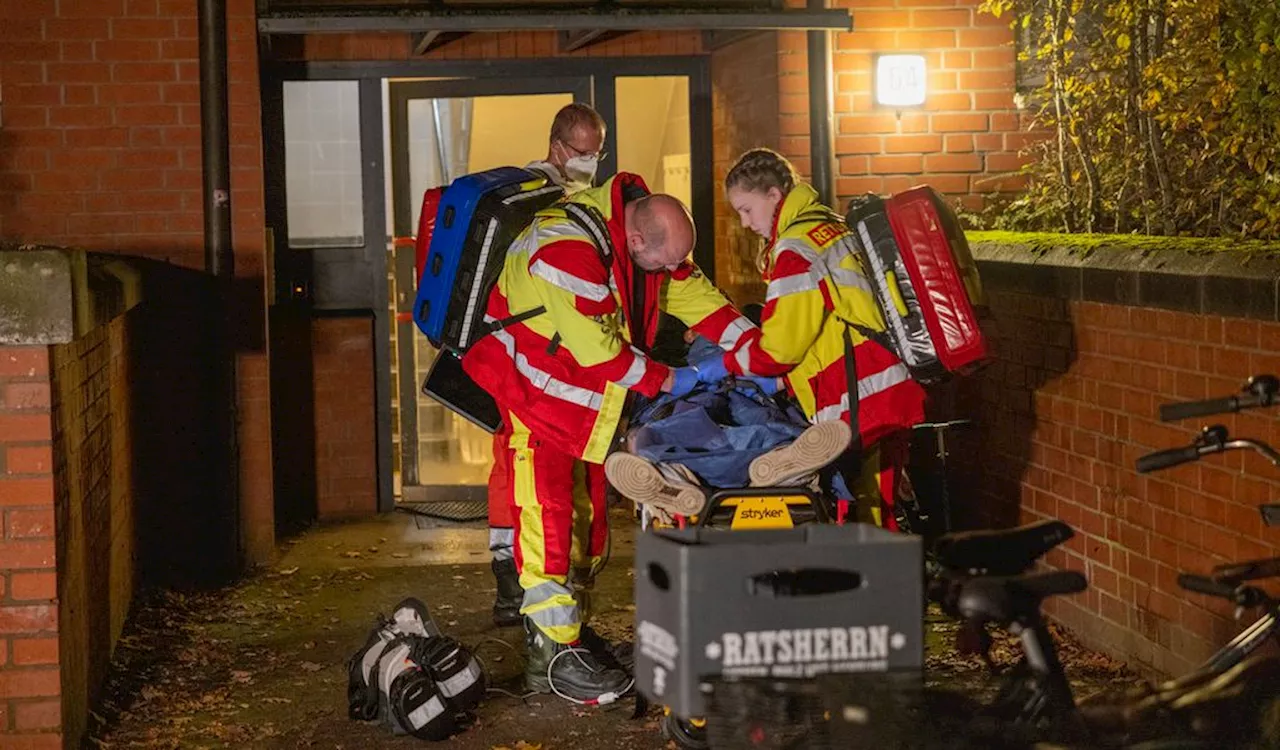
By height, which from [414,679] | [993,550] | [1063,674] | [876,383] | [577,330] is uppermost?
[577,330]

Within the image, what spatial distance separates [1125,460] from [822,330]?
124 cm

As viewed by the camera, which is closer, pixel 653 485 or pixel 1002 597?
pixel 1002 597

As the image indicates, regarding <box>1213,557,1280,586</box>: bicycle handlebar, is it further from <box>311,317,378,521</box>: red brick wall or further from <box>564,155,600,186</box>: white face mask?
<box>311,317,378,521</box>: red brick wall

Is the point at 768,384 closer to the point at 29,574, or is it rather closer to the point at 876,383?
the point at 876,383

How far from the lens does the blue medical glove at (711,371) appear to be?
5.98 meters

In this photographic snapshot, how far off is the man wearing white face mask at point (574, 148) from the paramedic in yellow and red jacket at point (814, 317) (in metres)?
1.12

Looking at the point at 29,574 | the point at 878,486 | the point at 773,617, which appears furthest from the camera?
the point at 878,486

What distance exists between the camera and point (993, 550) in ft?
12.5

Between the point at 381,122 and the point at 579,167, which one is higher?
the point at 381,122

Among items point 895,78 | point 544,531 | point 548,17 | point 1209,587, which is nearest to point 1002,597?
point 1209,587

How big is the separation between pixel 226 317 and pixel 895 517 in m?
3.46

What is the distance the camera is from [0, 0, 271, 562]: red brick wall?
840 centimetres

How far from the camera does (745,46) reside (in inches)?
364

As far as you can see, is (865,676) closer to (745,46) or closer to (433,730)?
(433,730)
